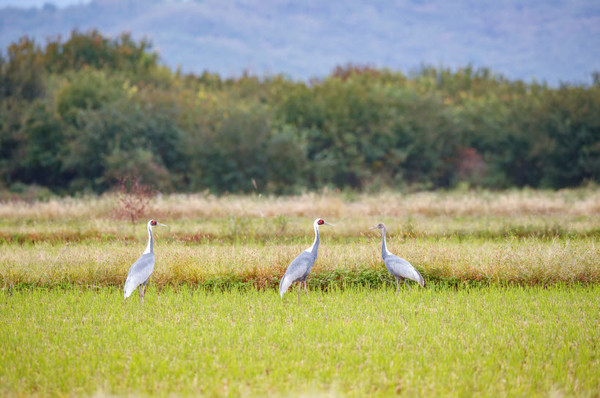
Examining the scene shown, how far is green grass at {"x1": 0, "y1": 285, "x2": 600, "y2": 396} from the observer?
619 cm

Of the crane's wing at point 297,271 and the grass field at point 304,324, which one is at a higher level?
the crane's wing at point 297,271

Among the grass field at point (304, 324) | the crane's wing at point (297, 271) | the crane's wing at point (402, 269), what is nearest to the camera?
the grass field at point (304, 324)

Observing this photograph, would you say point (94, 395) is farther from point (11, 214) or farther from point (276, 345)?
point (11, 214)

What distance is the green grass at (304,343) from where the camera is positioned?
619 centimetres

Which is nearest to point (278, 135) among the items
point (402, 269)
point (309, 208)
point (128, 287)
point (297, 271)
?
point (309, 208)

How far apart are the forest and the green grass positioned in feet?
82.4

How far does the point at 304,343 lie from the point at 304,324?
935 millimetres

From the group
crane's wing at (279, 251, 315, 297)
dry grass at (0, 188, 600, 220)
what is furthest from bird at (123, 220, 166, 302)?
dry grass at (0, 188, 600, 220)

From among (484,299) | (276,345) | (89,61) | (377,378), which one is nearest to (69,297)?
(276,345)

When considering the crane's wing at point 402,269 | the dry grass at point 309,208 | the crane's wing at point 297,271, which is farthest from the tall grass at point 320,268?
the dry grass at point 309,208

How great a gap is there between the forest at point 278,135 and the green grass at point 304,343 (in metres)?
25.1

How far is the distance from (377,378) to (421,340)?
4.70 feet

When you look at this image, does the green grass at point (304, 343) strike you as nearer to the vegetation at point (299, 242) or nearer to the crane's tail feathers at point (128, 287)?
the crane's tail feathers at point (128, 287)

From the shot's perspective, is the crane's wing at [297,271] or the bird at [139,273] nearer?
the bird at [139,273]
